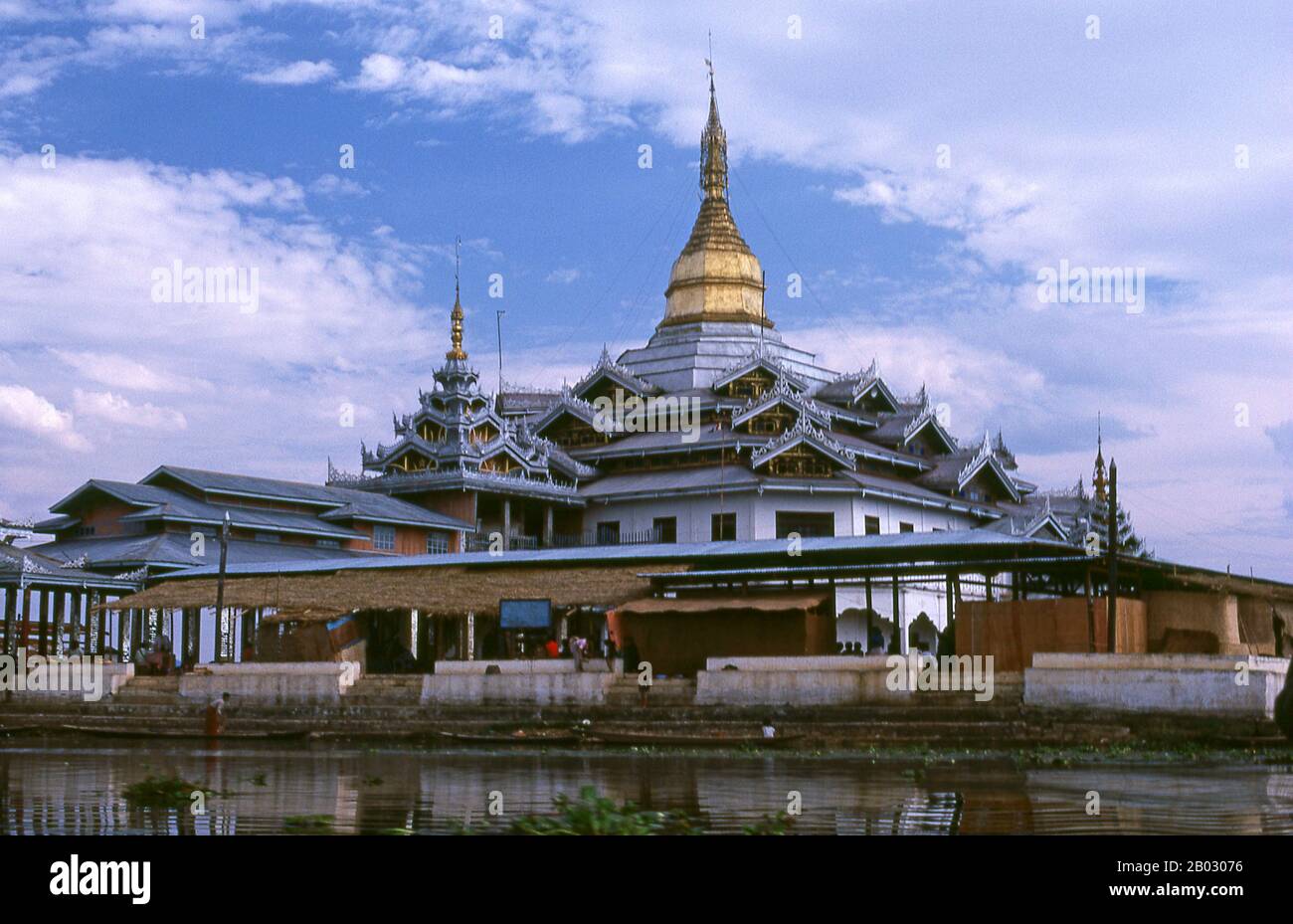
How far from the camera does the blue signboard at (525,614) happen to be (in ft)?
116

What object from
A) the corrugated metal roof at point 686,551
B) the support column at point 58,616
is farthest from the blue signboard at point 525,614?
the support column at point 58,616

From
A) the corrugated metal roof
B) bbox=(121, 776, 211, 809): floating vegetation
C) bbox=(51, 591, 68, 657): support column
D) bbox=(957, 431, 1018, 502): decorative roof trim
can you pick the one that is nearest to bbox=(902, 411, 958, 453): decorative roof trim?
bbox=(957, 431, 1018, 502): decorative roof trim

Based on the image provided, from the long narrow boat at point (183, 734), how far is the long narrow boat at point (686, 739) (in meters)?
6.36

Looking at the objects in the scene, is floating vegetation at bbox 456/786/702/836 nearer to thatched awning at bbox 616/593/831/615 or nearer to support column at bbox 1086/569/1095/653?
support column at bbox 1086/569/1095/653

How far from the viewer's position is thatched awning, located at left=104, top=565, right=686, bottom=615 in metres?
36.8

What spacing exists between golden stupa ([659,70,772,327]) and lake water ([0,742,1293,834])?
43731 mm

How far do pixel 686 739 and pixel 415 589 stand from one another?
11.8 m

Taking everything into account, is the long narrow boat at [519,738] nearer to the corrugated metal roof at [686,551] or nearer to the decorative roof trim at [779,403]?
the corrugated metal roof at [686,551]

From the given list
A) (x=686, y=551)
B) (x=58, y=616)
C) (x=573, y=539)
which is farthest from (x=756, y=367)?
(x=58, y=616)

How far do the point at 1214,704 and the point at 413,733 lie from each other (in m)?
14.4

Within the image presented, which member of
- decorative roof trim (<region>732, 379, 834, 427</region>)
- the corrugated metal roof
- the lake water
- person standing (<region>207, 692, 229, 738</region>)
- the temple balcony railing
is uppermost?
decorative roof trim (<region>732, 379, 834, 427</region>)
